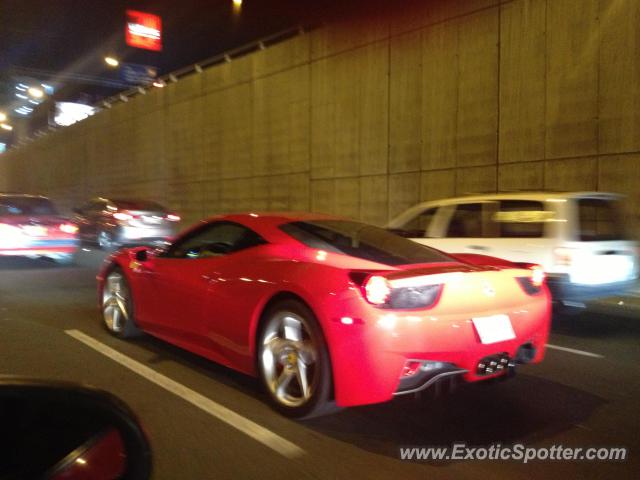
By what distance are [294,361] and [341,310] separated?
2.07 feet

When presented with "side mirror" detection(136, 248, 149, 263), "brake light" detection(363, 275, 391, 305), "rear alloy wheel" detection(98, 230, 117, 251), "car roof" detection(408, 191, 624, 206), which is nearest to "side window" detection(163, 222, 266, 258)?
"side mirror" detection(136, 248, 149, 263)

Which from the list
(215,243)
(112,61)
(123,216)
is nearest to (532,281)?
(215,243)

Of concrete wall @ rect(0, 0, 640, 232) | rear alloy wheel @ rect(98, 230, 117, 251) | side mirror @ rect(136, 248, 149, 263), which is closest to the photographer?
side mirror @ rect(136, 248, 149, 263)

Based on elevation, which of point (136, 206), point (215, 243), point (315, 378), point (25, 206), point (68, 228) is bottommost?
point (315, 378)

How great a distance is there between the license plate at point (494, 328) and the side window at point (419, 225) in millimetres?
4646

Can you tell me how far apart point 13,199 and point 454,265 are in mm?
11190

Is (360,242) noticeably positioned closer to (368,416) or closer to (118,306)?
(368,416)

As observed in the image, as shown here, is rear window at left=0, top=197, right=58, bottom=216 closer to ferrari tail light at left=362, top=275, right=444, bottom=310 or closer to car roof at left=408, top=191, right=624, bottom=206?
car roof at left=408, top=191, right=624, bottom=206

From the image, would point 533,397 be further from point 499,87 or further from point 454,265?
point 499,87

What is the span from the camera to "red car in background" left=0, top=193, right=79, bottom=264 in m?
12.0

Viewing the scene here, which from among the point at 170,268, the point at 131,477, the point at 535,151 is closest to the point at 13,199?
the point at 170,268

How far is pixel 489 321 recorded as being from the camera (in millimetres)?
4117

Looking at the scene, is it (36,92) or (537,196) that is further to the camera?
(36,92)

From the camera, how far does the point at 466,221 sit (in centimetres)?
839
